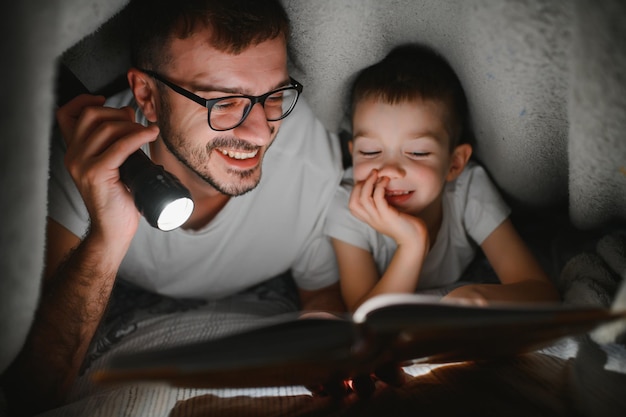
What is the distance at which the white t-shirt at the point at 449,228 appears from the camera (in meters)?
1.11

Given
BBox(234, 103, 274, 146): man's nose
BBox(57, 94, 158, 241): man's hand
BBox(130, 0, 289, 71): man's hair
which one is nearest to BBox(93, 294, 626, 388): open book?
BBox(57, 94, 158, 241): man's hand

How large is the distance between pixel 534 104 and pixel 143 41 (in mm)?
750

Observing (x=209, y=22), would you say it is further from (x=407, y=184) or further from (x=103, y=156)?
(x=407, y=184)

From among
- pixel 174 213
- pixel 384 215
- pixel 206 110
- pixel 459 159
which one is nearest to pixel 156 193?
pixel 174 213

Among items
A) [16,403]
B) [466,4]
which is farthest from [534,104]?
[16,403]

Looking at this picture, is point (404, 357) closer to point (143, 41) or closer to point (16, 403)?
point (16, 403)

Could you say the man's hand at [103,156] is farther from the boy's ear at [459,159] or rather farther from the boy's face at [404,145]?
the boy's ear at [459,159]

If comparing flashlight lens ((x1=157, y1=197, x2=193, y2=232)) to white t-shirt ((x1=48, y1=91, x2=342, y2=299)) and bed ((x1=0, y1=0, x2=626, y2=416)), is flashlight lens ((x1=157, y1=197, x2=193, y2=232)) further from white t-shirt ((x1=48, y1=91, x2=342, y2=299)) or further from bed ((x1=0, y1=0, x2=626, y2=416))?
white t-shirt ((x1=48, y1=91, x2=342, y2=299))

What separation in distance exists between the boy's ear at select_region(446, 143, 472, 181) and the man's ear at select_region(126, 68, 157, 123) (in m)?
0.67

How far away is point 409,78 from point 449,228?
1.25 feet

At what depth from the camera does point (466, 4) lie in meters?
0.82

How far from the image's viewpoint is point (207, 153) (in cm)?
92

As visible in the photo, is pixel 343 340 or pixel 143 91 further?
pixel 143 91

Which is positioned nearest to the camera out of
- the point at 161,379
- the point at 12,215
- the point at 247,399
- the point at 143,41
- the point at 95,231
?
the point at 161,379
